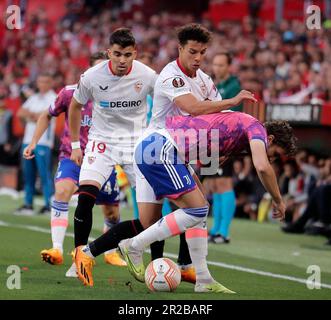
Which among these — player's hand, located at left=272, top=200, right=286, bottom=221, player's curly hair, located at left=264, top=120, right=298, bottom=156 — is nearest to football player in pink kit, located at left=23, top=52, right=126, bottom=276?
player's curly hair, located at left=264, top=120, right=298, bottom=156

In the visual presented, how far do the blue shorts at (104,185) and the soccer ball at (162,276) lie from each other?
195 cm

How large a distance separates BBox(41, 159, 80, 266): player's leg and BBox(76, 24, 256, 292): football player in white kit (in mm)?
1525

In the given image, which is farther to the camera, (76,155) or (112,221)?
(112,221)

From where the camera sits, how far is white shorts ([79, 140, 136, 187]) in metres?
9.13

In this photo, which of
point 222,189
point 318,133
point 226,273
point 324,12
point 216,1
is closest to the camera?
point 226,273

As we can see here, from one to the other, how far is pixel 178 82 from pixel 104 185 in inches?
85.7

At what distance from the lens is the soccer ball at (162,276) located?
8242 millimetres

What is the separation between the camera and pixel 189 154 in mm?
8156

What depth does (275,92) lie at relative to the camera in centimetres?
1720

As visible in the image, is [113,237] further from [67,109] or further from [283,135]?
[67,109]

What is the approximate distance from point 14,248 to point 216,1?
715 inches

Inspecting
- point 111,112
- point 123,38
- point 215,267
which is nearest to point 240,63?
point 215,267

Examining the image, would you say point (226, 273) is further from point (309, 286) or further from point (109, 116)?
point (109, 116)

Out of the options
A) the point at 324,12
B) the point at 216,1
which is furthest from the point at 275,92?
the point at 216,1
